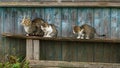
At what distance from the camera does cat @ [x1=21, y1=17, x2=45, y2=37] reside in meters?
5.77

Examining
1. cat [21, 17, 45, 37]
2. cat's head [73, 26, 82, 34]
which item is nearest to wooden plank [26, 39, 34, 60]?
cat [21, 17, 45, 37]

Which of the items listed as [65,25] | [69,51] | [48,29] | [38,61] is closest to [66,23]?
[65,25]

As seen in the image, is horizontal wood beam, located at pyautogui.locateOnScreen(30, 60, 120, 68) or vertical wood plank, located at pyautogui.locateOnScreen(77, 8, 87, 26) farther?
vertical wood plank, located at pyautogui.locateOnScreen(77, 8, 87, 26)

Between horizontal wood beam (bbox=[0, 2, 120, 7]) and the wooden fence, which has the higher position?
horizontal wood beam (bbox=[0, 2, 120, 7])

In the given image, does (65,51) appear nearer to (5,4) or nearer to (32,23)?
(32,23)

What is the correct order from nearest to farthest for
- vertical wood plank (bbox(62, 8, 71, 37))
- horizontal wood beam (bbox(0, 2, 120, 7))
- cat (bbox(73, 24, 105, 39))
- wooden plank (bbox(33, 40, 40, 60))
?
cat (bbox(73, 24, 105, 39)) → horizontal wood beam (bbox(0, 2, 120, 7)) → wooden plank (bbox(33, 40, 40, 60)) → vertical wood plank (bbox(62, 8, 71, 37))

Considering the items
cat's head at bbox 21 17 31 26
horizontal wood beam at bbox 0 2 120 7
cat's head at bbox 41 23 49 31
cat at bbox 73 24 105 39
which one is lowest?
cat at bbox 73 24 105 39

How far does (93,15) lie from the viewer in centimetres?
586

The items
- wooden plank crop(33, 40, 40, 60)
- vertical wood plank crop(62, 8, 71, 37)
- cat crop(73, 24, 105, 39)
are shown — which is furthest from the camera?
vertical wood plank crop(62, 8, 71, 37)

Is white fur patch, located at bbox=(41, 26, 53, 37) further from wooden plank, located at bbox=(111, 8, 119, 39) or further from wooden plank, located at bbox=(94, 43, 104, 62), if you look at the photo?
wooden plank, located at bbox=(111, 8, 119, 39)

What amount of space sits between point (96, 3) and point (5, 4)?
65.8 inches

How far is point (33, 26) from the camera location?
5789 mm

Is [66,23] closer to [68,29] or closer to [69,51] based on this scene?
[68,29]

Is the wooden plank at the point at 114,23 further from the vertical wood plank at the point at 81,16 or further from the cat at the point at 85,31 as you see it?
the vertical wood plank at the point at 81,16
